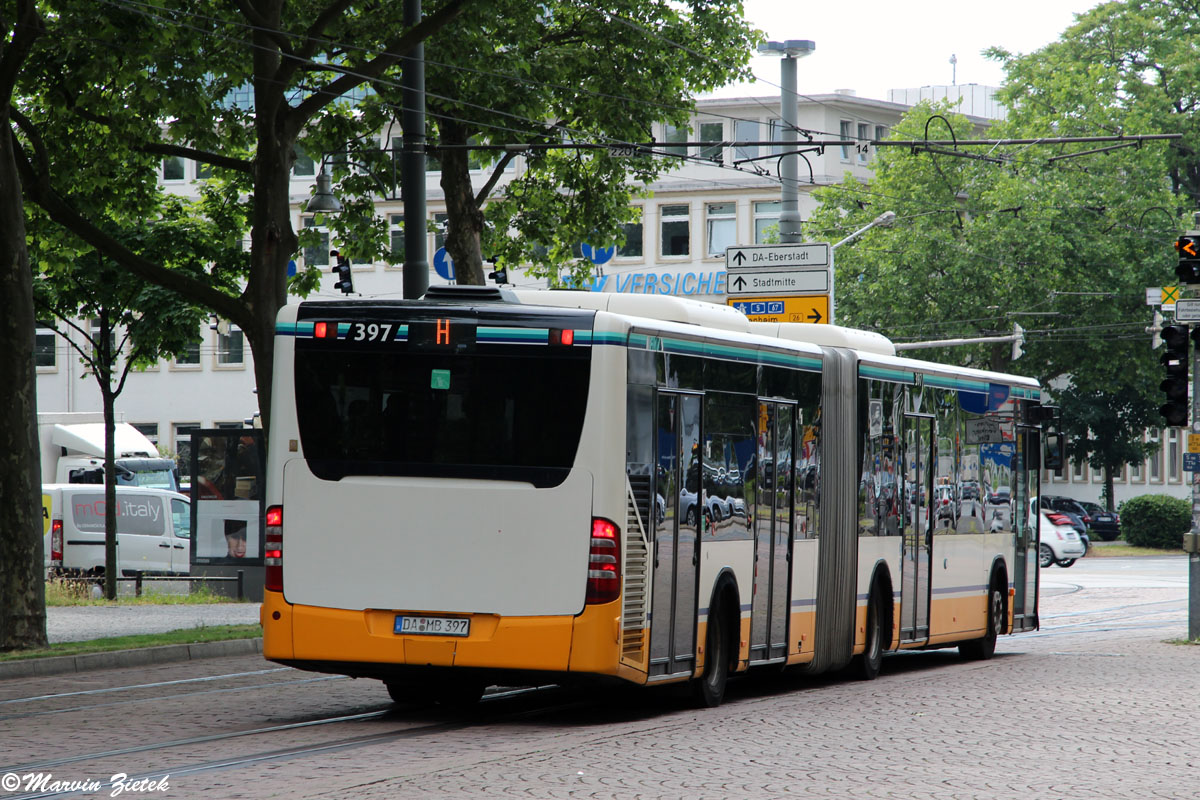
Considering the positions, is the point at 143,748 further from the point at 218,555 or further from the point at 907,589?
the point at 218,555

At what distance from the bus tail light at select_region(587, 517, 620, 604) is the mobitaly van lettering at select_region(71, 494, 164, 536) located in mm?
23457

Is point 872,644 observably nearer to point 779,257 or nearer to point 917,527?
point 917,527

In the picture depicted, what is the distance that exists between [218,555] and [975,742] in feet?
60.6

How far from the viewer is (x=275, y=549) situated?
11.8 meters

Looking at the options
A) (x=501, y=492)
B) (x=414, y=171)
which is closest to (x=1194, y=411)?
(x=414, y=171)

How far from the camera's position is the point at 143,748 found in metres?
10.6

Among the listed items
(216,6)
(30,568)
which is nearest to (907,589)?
(30,568)

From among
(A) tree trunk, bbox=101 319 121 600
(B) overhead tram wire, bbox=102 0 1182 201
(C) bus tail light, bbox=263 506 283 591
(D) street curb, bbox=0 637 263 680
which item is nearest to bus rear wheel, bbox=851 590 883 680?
(B) overhead tram wire, bbox=102 0 1182 201

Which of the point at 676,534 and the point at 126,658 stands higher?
the point at 676,534

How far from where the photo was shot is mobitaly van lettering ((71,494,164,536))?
109ft

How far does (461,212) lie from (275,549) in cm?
1471

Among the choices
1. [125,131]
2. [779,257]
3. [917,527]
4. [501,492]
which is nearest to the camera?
[501,492]

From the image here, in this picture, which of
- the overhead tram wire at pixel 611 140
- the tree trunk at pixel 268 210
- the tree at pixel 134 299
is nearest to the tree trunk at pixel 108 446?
the tree at pixel 134 299

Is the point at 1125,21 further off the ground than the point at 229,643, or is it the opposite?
the point at 1125,21
